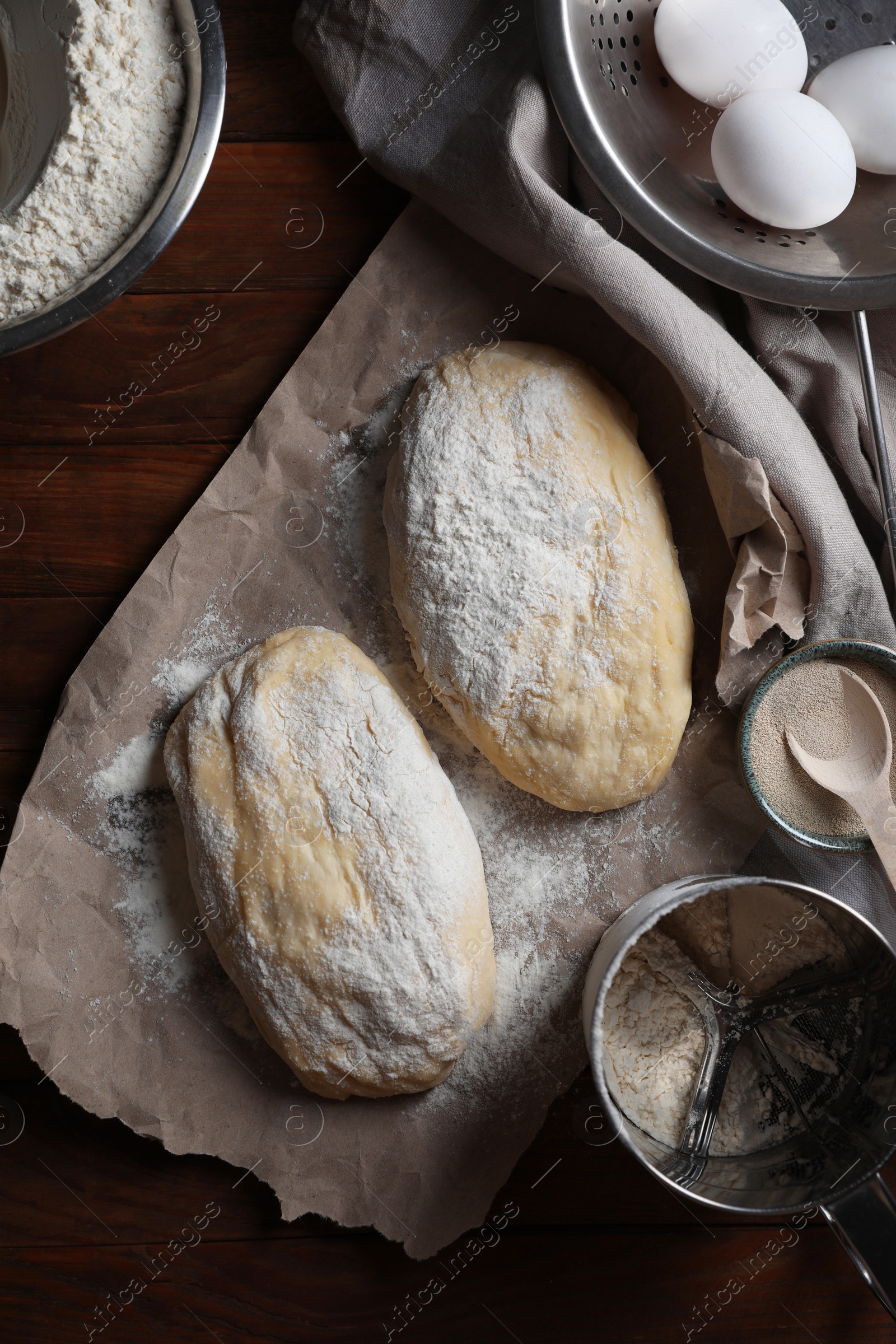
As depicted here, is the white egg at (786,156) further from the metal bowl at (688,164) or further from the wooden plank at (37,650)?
the wooden plank at (37,650)

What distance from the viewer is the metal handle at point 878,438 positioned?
1039 mm

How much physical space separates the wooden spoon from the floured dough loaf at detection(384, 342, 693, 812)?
194 mm

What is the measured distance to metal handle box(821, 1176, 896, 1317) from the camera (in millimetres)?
919

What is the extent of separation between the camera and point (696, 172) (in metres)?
1.03

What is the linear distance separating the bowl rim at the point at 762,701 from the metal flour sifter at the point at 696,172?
0.74 feet

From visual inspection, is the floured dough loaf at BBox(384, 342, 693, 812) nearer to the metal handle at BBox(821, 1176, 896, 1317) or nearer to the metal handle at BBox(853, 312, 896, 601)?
the metal handle at BBox(853, 312, 896, 601)

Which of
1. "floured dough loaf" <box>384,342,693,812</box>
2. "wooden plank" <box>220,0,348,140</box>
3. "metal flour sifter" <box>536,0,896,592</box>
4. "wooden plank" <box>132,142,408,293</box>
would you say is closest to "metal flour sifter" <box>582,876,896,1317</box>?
"floured dough loaf" <box>384,342,693,812</box>

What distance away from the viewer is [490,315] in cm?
115

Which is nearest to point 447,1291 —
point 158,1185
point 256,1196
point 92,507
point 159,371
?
point 256,1196

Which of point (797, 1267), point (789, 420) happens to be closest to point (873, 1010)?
point (797, 1267)

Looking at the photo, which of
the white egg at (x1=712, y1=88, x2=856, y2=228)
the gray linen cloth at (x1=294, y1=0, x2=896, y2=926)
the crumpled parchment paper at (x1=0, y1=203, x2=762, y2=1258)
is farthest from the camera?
the crumpled parchment paper at (x1=0, y1=203, x2=762, y2=1258)

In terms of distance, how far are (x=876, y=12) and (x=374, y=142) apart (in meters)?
0.65

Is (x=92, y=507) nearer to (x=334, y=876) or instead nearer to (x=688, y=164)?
(x=334, y=876)

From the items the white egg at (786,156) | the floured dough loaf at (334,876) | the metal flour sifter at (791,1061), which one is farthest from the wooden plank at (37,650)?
the white egg at (786,156)
